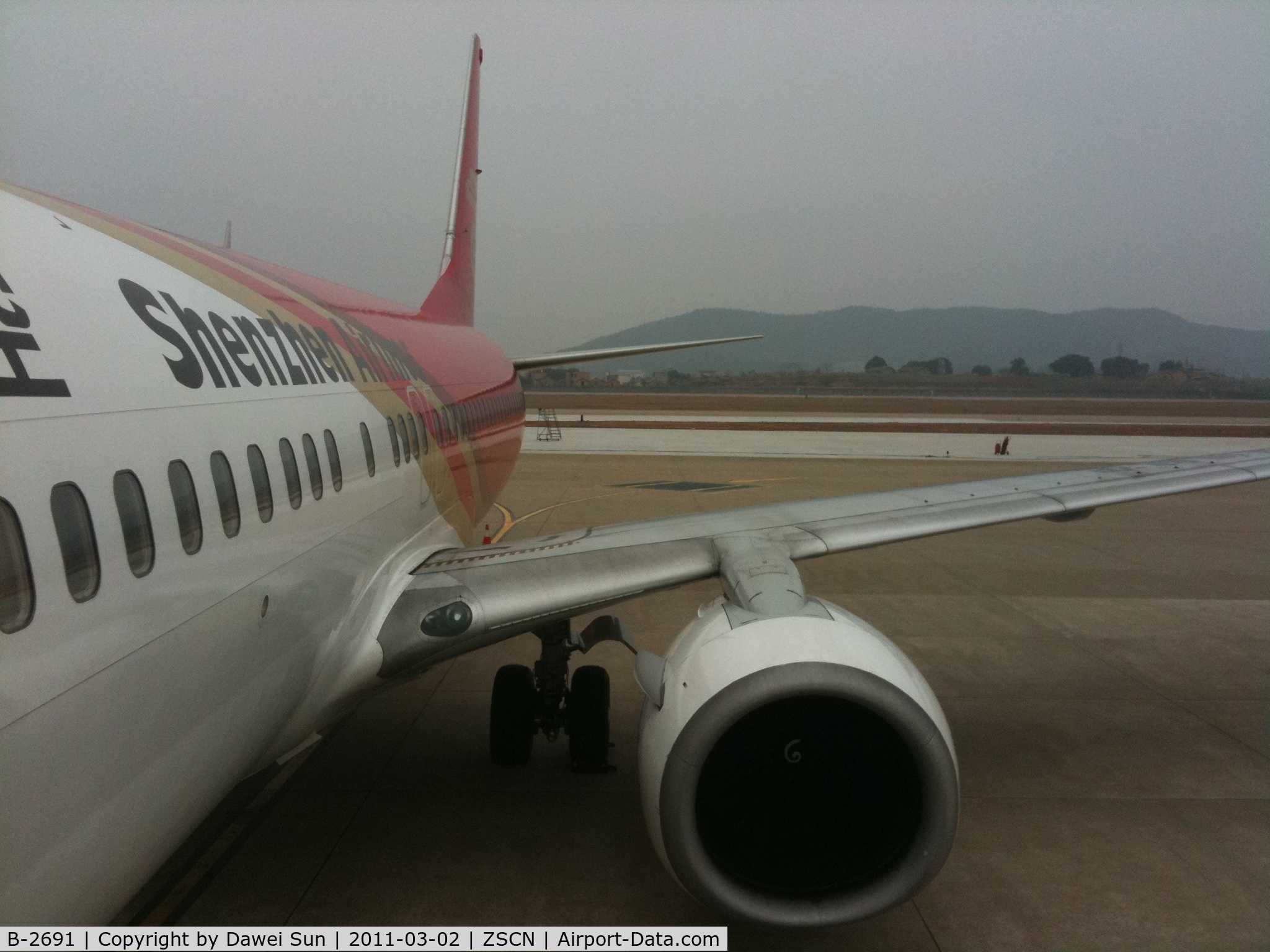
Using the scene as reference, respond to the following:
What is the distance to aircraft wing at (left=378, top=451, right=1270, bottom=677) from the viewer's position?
20.1ft

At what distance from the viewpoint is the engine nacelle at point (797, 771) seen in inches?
172

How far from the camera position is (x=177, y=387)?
A: 381 cm

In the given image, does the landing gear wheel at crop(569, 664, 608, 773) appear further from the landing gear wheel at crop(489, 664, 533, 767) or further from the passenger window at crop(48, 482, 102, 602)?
the passenger window at crop(48, 482, 102, 602)

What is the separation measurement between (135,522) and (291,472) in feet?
5.11

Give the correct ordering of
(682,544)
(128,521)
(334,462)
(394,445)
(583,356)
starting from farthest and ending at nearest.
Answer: (583,356)
(394,445)
(682,544)
(334,462)
(128,521)

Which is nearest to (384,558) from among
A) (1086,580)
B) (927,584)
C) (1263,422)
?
(927,584)

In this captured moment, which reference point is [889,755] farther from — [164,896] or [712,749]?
[164,896]

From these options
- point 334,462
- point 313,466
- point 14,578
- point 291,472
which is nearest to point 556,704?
point 334,462

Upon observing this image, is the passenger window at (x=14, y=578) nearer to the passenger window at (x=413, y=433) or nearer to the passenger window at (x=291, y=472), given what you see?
the passenger window at (x=291, y=472)

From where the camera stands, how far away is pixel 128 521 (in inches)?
129

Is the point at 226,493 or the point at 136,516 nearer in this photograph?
the point at 136,516

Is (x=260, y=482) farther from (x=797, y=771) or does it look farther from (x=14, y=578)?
(x=797, y=771)

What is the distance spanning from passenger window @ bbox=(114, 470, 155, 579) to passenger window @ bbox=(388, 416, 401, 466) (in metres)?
3.51

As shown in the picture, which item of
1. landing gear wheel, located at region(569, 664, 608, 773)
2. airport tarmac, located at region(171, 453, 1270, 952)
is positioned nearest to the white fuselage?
airport tarmac, located at region(171, 453, 1270, 952)
